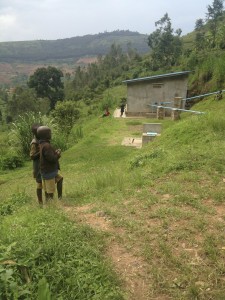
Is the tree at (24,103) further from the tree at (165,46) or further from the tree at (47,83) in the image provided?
the tree at (165,46)

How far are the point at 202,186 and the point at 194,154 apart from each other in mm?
1354

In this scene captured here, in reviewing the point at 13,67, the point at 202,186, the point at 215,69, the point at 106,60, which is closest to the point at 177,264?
the point at 202,186

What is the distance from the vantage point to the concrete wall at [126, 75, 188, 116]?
69.2 ft

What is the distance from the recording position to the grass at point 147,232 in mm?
3062

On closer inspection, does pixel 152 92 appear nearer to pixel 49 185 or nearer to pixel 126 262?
pixel 49 185

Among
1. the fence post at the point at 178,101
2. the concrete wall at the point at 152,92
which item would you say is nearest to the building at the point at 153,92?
the concrete wall at the point at 152,92

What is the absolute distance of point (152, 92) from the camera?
2148 cm

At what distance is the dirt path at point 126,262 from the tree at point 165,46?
128 ft

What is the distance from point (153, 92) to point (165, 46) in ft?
73.6

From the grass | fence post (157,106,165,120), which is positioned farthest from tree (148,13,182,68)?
the grass

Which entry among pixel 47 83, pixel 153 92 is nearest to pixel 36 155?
pixel 153 92

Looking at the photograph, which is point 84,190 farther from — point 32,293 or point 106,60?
point 106,60

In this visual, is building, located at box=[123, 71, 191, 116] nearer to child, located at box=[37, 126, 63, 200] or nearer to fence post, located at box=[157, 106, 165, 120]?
fence post, located at box=[157, 106, 165, 120]

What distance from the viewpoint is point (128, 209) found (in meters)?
4.67
